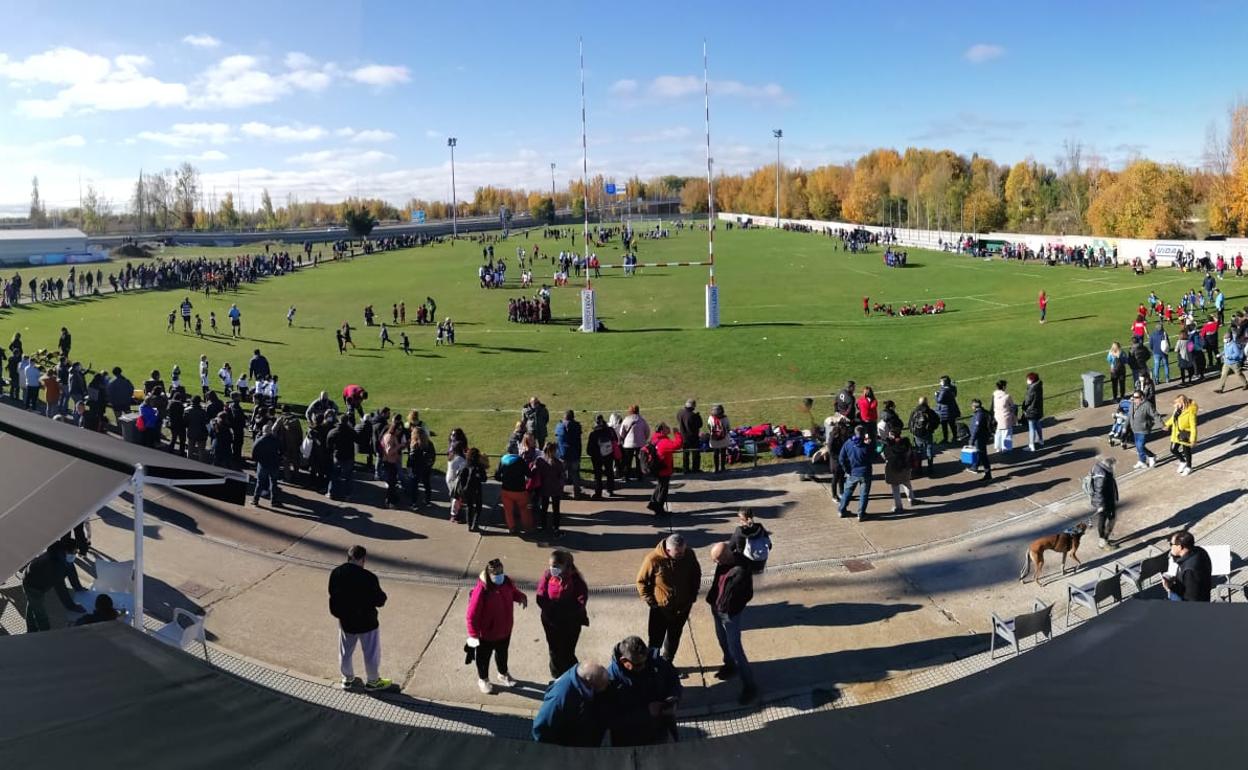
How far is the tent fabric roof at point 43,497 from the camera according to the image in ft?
23.1

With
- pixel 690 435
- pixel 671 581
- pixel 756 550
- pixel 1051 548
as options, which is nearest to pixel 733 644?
pixel 671 581

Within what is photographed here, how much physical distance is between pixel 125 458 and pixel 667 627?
16.8 feet

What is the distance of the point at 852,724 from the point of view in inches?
152

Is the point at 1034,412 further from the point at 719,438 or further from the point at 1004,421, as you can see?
the point at 719,438

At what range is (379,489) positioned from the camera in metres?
14.1

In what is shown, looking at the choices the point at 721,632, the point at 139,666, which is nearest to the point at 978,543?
the point at 721,632

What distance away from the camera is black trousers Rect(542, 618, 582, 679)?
766cm

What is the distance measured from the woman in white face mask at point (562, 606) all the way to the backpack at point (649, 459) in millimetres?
4810

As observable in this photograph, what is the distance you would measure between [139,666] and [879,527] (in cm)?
934

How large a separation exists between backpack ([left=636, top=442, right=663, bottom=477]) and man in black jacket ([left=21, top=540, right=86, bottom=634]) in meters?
7.09

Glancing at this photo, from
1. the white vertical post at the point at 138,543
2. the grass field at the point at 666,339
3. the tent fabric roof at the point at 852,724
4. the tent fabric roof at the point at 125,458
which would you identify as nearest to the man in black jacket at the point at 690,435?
the grass field at the point at 666,339

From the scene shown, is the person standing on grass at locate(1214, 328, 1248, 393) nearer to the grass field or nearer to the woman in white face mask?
the grass field

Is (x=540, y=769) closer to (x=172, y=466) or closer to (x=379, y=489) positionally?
(x=172, y=466)

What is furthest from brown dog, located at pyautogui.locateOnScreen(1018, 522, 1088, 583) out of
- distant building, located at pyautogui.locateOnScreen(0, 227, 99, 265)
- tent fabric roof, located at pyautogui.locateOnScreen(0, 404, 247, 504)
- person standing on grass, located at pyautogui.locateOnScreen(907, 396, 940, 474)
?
distant building, located at pyautogui.locateOnScreen(0, 227, 99, 265)
